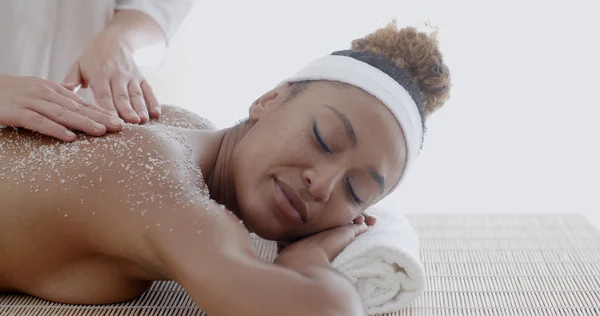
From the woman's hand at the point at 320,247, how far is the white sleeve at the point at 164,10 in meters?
1.11

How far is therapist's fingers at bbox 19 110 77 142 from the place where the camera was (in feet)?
4.76

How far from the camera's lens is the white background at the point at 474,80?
3.09 meters

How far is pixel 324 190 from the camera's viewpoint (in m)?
1.50

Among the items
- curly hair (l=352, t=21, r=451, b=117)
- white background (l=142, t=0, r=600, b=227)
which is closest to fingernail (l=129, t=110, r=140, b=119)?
curly hair (l=352, t=21, r=451, b=117)

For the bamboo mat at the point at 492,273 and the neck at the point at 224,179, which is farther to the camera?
the neck at the point at 224,179

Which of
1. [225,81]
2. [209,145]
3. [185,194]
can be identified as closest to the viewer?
[185,194]

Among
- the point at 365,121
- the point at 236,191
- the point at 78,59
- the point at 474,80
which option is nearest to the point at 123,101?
the point at 78,59

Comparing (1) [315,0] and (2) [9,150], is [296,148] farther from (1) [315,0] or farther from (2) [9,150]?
(1) [315,0]

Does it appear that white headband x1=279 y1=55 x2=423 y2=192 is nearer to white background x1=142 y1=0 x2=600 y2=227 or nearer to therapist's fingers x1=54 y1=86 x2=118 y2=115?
therapist's fingers x1=54 y1=86 x2=118 y2=115

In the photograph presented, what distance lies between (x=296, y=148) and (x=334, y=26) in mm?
1744

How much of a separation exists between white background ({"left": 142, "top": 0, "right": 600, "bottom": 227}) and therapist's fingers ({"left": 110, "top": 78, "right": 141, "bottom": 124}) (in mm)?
1162

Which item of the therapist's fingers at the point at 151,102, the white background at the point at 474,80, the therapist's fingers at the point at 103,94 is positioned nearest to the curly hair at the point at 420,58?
the therapist's fingers at the point at 151,102

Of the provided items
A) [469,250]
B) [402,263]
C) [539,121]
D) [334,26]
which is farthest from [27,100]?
[539,121]

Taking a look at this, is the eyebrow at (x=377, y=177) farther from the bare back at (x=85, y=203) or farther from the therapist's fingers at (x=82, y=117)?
the therapist's fingers at (x=82, y=117)
